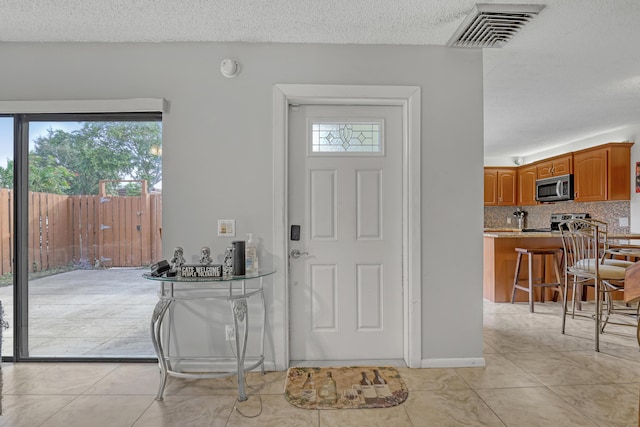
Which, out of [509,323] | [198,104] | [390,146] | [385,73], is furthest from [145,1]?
[509,323]

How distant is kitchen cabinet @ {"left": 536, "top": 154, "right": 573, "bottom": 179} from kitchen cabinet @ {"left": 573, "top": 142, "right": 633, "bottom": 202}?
42cm

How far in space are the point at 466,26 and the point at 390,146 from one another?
93 centimetres

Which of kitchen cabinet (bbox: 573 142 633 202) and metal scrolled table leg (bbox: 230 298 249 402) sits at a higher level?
kitchen cabinet (bbox: 573 142 633 202)

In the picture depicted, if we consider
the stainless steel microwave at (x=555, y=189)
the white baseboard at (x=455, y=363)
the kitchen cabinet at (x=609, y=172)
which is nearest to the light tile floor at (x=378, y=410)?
the white baseboard at (x=455, y=363)

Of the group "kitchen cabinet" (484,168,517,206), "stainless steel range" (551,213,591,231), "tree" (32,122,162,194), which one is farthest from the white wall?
"kitchen cabinet" (484,168,517,206)

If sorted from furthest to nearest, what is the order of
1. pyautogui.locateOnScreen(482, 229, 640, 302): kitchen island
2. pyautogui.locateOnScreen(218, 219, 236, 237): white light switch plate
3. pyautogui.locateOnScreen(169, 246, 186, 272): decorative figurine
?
pyautogui.locateOnScreen(482, 229, 640, 302): kitchen island → pyautogui.locateOnScreen(218, 219, 236, 237): white light switch plate → pyautogui.locateOnScreen(169, 246, 186, 272): decorative figurine

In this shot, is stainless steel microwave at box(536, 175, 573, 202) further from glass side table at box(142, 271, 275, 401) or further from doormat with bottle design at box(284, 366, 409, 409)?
glass side table at box(142, 271, 275, 401)

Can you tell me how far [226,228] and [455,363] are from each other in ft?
6.52

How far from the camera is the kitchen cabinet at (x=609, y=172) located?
5238 mm

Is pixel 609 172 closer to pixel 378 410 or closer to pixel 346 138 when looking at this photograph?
pixel 346 138

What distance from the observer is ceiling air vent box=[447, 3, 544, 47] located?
7.52 feet

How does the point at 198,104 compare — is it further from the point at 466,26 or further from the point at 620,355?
the point at 620,355

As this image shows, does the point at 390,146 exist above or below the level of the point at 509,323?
above

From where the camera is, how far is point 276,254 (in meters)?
2.74
